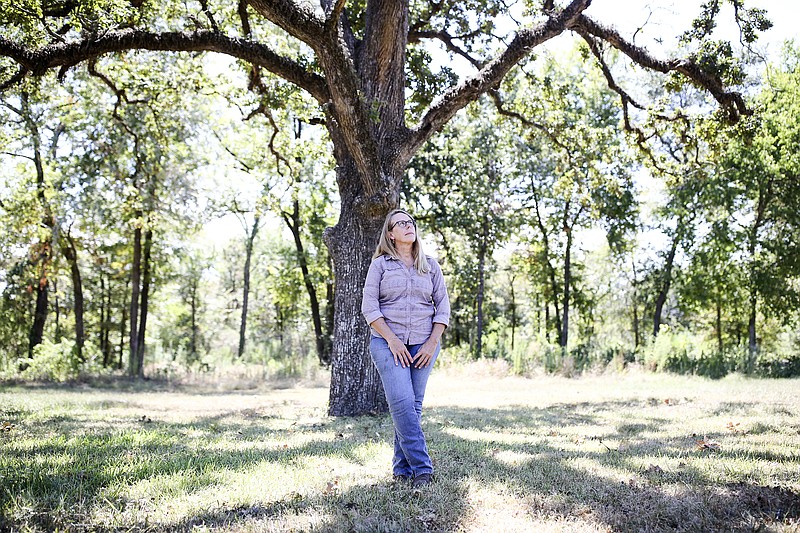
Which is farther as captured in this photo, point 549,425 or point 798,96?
point 798,96

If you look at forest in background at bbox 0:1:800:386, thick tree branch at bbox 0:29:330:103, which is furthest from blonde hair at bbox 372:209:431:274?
forest in background at bbox 0:1:800:386

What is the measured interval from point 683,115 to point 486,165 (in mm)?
12273

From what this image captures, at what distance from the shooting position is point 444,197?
22.8m

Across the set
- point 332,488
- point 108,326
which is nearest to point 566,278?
point 108,326

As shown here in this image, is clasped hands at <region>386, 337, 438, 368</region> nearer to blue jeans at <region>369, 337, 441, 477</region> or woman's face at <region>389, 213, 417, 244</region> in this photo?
Result: blue jeans at <region>369, 337, 441, 477</region>

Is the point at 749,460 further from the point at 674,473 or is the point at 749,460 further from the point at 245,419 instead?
the point at 245,419

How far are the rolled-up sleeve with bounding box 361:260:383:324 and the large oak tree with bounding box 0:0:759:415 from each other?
10.9ft

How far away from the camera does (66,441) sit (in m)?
5.13

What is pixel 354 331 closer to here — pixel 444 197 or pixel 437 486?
pixel 437 486

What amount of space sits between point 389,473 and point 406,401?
0.78 m

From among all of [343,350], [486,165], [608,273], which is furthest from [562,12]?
[608,273]

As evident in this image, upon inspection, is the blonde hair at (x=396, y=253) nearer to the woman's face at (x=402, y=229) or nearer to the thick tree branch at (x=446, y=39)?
the woman's face at (x=402, y=229)

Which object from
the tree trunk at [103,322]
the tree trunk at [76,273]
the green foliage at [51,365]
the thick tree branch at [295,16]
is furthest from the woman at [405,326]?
the tree trunk at [103,322]

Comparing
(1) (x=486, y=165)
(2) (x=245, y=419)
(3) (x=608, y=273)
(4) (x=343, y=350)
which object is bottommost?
(2) (x=245, y=419)
